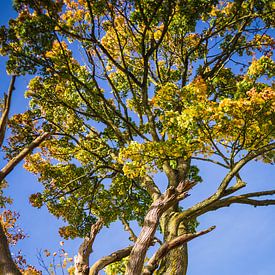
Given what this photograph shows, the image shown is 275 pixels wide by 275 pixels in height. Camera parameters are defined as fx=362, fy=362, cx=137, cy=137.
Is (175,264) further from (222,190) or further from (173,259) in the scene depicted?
(222,190)

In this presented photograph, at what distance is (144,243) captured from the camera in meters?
6.43

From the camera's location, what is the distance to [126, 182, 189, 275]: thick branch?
6.17 m

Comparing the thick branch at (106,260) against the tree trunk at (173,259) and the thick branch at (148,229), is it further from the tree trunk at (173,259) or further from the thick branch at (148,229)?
the thick branch at (148,229)

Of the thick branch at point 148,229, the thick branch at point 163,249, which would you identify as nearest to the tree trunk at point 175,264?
the thick branch at point 148,229

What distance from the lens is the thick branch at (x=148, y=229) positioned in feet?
20.2

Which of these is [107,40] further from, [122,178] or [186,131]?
[186,131]

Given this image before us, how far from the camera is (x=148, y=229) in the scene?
21.9 ft

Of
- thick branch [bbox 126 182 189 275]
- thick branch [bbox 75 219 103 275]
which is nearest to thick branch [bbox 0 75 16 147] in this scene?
thick branch [bbox 126 182 189 275]

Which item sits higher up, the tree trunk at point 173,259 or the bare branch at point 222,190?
the bare branch at point 222,190

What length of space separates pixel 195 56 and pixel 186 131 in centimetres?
583

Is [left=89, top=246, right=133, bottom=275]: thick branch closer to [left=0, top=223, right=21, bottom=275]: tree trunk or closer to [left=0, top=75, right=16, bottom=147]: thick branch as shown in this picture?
[left=0, top=223, right=21, bottom=275]: tree trunk

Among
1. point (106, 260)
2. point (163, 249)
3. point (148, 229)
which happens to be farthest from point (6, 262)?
point (106, 260)

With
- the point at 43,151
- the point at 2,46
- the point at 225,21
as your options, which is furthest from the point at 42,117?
the point at 225,21

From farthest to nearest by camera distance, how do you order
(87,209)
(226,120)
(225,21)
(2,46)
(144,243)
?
(87,209) → (225,21) → (2,46) → (226,120) → (144,243)
